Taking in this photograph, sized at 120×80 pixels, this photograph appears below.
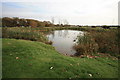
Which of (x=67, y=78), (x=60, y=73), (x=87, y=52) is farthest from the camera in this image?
(x=87, y=52)

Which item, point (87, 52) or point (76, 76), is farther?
point (87, 52)

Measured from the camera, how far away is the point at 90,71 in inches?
118

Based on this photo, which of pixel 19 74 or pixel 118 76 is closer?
pixel 19 74

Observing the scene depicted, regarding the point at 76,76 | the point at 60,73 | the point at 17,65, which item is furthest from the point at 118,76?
the point at 17,65

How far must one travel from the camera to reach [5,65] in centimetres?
288

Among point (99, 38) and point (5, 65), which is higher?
point (99, 38)

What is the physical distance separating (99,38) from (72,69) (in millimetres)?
5781

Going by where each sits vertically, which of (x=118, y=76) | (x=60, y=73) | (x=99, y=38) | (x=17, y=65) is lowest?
(x=118, y=76)

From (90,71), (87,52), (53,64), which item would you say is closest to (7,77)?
(53,64)

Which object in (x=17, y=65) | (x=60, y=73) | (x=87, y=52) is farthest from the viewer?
(x=87, y=52)

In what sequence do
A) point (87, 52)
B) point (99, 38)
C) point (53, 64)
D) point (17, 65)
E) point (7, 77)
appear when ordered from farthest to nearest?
1. point (99, 38)
2. point (87, 52)
3. point (53, 64)
4. point (17, 65)
5. point (7, 77)

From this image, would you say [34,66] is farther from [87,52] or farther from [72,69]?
[87,52]

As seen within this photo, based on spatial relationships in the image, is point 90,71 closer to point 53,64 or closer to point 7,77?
point 53,64

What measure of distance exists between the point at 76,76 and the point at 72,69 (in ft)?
1.20
